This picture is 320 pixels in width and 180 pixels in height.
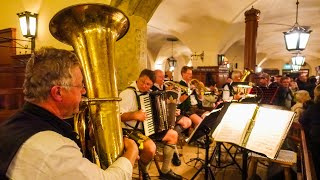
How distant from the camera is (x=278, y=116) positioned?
2.52 m

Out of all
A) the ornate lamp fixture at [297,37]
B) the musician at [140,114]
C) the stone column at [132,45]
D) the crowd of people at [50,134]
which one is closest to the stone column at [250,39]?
the ornate lamp fixture at [297,37]

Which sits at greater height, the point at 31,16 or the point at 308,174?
the point at 31,16

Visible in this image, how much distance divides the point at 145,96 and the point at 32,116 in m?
2.05

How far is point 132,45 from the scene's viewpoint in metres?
4.57

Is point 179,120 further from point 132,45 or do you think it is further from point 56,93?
point 56,93

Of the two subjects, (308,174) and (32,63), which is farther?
(308,174)

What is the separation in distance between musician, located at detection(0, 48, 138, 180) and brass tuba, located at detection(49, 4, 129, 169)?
0.20m

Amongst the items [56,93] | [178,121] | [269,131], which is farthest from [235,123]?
[56,93]

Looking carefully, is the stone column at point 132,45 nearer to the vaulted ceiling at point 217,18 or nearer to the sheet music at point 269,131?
the sheet music at point 269,131

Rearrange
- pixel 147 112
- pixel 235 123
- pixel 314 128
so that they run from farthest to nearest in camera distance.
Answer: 1. pixel 314 128
2. pixel 147 112
3. pixel 235 123

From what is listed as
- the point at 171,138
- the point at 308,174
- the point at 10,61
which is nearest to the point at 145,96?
the point at 171,138

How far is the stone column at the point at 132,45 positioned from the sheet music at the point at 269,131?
2515mm

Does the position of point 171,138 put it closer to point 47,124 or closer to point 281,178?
point 281,178

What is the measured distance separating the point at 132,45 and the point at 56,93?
337 cm
